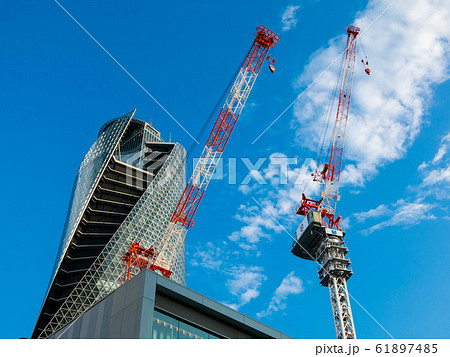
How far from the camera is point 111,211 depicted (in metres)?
131

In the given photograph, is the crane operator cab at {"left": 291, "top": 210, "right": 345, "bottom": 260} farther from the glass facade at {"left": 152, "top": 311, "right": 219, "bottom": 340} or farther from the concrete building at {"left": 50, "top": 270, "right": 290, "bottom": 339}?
the glass facade at {"left": 152, "top": 311, "right": 219, "bottom": 340}

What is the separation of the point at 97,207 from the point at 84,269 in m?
17.2

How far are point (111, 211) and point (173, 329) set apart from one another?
104810mm

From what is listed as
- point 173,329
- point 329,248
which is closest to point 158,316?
point 173,329

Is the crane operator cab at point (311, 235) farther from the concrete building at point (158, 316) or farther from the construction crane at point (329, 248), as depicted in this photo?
the concrete building at point (158, 316)

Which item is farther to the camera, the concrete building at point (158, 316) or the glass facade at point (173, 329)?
the glass facade at point (173, 329)

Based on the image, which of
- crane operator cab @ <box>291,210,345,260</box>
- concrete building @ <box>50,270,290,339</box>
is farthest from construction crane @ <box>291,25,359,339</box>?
concrete building @ <box>50,270,290,339</box>

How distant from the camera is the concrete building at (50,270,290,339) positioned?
27500 millimetres

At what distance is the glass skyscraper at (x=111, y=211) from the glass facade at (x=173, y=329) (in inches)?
3016

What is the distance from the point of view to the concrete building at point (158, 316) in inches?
1083

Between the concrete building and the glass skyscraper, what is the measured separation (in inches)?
→ 2942

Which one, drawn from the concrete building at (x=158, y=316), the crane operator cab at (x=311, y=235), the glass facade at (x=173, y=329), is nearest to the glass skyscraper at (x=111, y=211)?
the crane operator cab at (x=311, y=235)
